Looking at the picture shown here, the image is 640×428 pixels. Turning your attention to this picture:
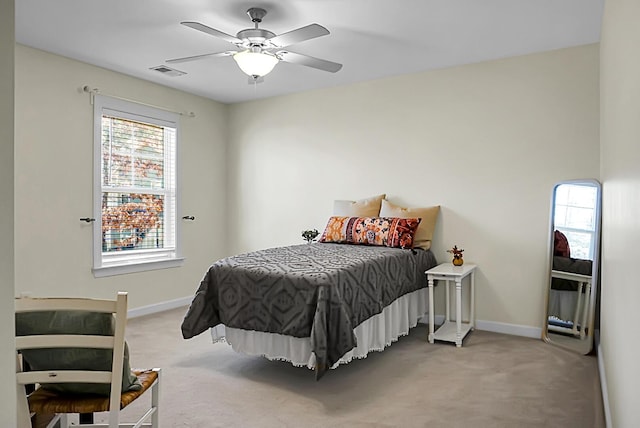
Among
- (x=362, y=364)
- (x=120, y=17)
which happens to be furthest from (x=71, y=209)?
(x=362, y=364)

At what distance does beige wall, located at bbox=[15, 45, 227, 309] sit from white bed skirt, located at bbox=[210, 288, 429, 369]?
177cm

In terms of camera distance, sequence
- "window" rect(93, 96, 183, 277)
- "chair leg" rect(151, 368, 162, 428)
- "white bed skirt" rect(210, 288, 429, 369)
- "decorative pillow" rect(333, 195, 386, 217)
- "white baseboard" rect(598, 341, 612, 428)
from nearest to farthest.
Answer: "chair leg" rect(151, 368, 162, 428), "white baseboard" rect(598, 341, 612, 428), "white bed skirt" rect(210, 288, 429, 369), "window" rect(93, 96, 183, 277), "decorative pillow" rect(333, 195, 386, 217)

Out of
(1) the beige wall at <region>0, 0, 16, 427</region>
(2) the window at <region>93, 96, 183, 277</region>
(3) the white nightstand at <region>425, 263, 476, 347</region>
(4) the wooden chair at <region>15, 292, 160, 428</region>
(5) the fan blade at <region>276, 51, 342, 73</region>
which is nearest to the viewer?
(1) the beige wall at <region>0, 0, 16, 427</region>

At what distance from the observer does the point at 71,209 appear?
432 centimetres

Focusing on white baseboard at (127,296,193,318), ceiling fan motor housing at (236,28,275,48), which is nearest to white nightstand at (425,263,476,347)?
ceiling fan motor housing at (236,28,275,48)

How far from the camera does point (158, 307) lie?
5129 millimetres

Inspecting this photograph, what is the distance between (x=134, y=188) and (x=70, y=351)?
11.2 ft

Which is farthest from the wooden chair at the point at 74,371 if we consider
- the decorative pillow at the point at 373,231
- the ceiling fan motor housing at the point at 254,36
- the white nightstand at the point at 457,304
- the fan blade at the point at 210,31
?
the decorative pillow at the point at 373,231

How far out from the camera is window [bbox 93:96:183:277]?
→ 4.59 meters

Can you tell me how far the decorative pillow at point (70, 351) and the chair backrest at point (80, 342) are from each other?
0.10ft

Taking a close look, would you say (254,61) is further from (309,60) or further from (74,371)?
(74,371)

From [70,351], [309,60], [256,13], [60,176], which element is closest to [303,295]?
[70,351]

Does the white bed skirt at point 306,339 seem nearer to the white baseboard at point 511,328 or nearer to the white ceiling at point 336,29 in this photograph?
the white baseboard at point 511,328

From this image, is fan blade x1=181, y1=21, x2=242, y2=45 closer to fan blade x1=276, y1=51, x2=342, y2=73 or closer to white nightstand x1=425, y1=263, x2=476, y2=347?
fan blade x1=276, y1=51, x2=342, y2=73
